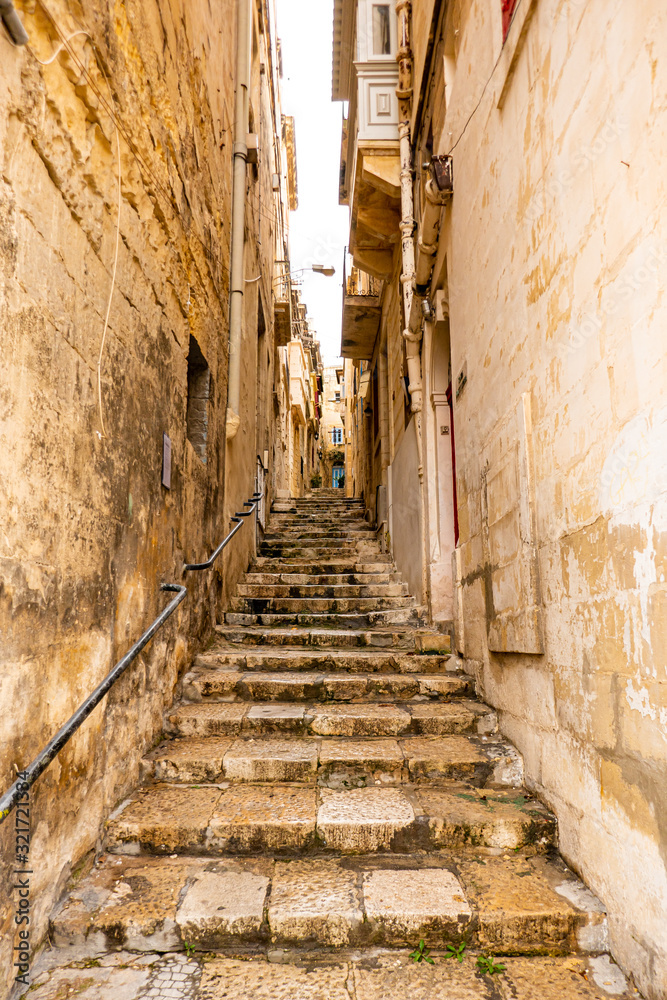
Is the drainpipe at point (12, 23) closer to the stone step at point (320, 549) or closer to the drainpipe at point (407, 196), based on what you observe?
the drainpipe at point (407, 196)

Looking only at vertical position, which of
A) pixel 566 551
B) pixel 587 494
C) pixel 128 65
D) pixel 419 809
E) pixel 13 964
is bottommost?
pixel 13 964

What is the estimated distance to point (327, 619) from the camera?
5.18m

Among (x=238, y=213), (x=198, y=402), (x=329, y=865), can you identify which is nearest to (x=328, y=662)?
(x=329, y=865)

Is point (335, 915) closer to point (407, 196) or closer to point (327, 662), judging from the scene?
point (327, 662)

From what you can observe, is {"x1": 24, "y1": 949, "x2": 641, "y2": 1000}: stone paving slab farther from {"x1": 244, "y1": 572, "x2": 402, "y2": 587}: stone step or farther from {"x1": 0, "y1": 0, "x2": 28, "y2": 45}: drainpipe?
{"x1": 244, "y1": 572, "x2": 402, "y2": 587}: stone step

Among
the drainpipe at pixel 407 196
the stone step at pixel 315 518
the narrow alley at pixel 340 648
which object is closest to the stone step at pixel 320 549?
the stone step at pixel 315 518

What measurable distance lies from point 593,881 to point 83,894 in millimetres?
1843

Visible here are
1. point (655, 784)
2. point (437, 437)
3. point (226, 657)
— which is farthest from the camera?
point (437, 437)

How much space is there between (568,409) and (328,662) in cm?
249

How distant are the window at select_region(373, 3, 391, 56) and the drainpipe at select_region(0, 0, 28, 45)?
6389 mm

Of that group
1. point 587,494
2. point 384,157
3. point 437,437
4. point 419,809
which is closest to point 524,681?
point 419,809

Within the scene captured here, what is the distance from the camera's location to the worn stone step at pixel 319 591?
18.9 feet

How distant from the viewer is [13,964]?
68.1 inches

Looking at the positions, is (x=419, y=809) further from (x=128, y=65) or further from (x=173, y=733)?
(x=128, y=65)
